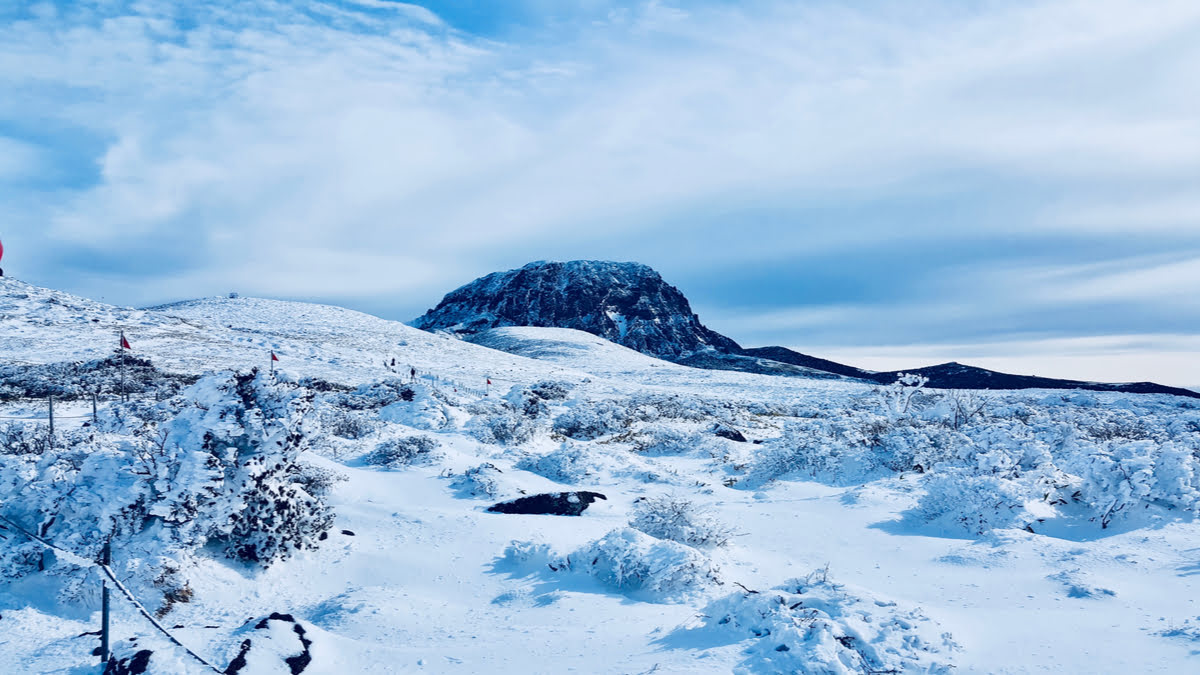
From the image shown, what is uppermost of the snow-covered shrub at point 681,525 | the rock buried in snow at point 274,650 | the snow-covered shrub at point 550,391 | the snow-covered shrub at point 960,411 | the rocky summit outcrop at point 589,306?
the rocky summit outcrop at point 589,306

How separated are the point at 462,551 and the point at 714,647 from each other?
3.90 m

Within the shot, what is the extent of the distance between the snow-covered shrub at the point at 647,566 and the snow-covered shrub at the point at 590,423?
12808 mm

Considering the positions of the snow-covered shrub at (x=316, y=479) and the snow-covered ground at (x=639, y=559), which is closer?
the snow-covered ground at (x=639, y=559)

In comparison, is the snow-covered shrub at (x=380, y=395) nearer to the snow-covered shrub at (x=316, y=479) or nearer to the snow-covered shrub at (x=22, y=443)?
the snow-covered shrub at (x=22, y=443)

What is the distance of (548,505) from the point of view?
10.7m

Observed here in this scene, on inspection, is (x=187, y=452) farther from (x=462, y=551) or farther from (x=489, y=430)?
(x=489, y=430)

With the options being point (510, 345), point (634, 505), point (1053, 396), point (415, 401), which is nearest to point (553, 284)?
point (510, 345)

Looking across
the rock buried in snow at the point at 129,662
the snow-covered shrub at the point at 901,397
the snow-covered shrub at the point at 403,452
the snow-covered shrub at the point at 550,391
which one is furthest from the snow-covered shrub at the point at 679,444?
the rock buried in snow at the point at 129,662

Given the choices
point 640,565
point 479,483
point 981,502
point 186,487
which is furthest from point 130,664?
point 981,502

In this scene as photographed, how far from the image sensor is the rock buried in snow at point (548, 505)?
10.5 metres

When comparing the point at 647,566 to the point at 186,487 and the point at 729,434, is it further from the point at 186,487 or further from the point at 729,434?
the point at 729,434

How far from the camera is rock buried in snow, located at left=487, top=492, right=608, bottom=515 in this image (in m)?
10.5

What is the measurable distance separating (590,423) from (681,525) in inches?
516

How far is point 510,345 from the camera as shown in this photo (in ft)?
247
